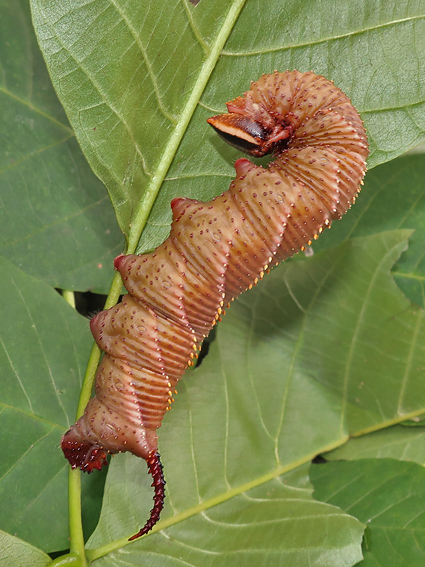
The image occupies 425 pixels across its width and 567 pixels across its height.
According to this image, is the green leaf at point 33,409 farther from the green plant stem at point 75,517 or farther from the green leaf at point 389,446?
the green leaf at point 389,446

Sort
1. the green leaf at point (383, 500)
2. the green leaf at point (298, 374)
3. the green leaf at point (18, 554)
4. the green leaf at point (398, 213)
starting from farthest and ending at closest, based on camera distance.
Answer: the green leaf at point (398, 213), the green leaf at point (298, 374), the green leaf at point (383, 500), the green leaf at point (18, 554)

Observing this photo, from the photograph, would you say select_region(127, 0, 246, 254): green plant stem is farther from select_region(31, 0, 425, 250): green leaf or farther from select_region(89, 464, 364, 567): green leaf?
select_region(89, 464, 364, 567): green leaf

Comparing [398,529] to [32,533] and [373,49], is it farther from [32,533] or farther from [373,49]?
[373,49]

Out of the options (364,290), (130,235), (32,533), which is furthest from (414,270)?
(32,533)

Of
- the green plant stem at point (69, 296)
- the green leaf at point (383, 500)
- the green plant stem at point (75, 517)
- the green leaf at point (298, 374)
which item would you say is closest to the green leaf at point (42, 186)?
the green plant stem at point (69, 296)

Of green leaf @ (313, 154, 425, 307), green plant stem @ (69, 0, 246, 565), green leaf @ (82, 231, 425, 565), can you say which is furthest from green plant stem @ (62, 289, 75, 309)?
green leaf @ (313, 154, 425, 307)
